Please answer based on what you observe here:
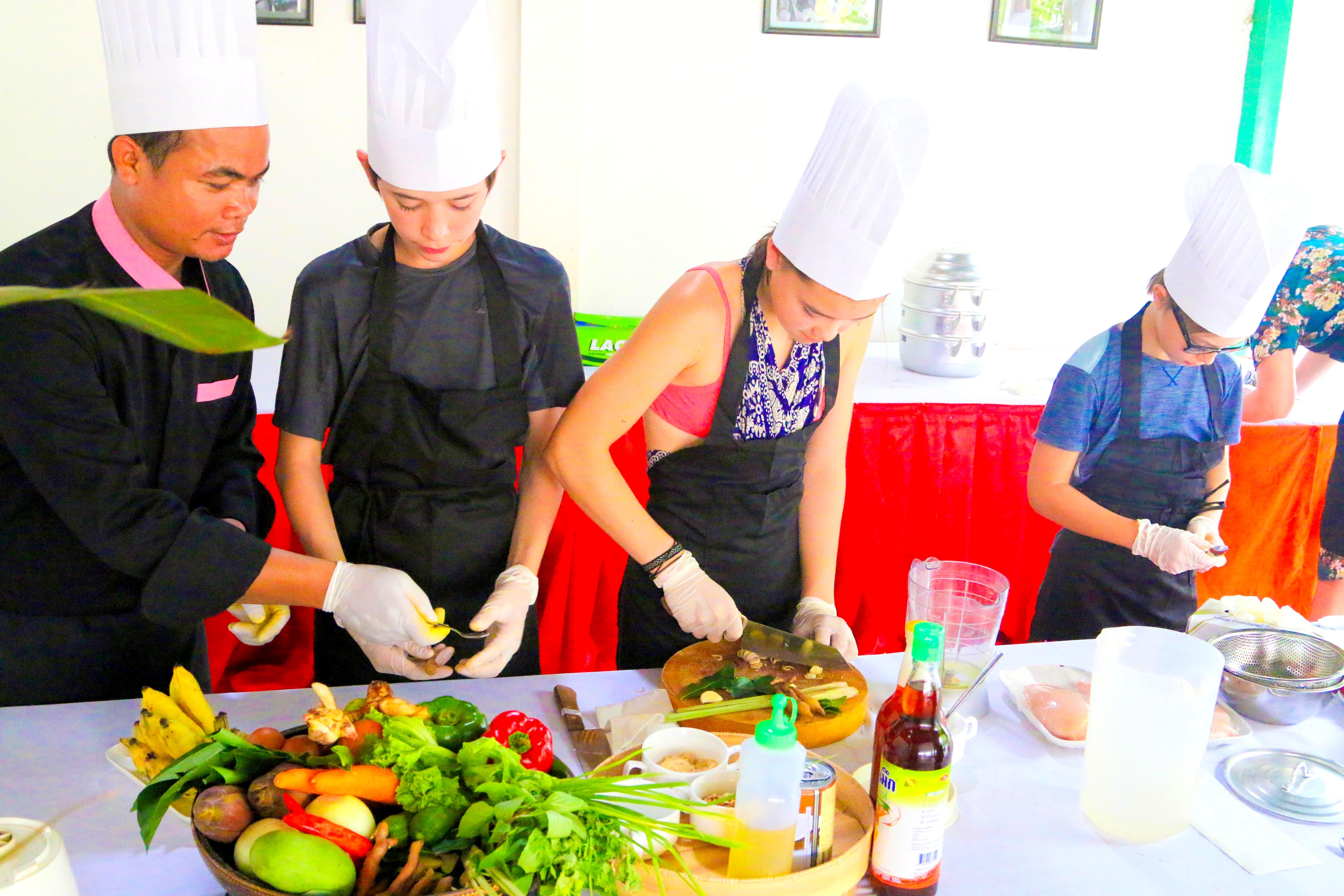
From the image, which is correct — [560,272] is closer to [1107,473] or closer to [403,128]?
[403,128]

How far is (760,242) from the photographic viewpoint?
1786mm

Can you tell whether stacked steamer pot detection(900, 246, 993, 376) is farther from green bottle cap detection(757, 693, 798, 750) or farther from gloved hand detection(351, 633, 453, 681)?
green bottle cap detection(757, 693, 798, 750)

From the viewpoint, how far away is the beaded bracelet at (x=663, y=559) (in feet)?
5.41

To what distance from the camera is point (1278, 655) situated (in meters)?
1.52

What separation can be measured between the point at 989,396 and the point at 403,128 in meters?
2.19

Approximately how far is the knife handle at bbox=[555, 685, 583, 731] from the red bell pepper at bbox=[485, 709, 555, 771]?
Result: 11.0 inches

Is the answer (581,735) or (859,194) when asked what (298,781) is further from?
(859,194)

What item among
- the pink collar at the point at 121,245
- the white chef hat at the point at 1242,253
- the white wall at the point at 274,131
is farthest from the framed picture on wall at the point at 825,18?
the pink collar at the point at 121,245

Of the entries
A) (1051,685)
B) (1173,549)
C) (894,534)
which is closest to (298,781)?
(1051,685)

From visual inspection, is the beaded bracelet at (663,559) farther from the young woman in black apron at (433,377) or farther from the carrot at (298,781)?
the carrot at (298,781)

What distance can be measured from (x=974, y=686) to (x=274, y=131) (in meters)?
3.21

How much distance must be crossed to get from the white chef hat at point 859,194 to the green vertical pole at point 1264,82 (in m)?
3.29

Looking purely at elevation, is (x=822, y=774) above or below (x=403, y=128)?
below

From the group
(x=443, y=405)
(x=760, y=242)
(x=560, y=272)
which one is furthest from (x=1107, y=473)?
(x=443, y=405)
